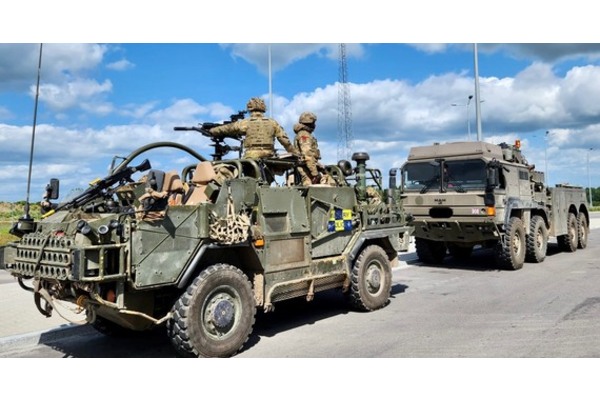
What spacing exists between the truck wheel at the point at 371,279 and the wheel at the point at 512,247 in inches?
181

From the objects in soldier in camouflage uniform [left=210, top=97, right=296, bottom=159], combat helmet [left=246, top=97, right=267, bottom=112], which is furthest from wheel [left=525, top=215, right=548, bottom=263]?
combat helmet [left=246, top=97, right=267, bottom=112]

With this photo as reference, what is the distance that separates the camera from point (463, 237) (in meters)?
11.9

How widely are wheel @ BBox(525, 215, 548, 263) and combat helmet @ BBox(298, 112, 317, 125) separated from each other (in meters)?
7.49

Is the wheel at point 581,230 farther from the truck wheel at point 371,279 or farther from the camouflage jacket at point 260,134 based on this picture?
the camouflage jacket at point 260,134

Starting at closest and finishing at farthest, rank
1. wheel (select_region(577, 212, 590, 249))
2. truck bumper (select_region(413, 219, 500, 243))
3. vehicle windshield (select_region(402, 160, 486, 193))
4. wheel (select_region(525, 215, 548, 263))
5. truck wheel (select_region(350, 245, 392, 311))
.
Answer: truck wheel (select_region(350, 245, 392, 311)) < truck bumper (select_region(413, 219, 500, 243)) < vehicle windshield (select_region(402, 160, 486, 193)) < wheel (select_region(525, 215, 548, 263)) < wheel (select_region(577, 212, 590, 249))

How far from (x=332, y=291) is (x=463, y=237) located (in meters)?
3.86

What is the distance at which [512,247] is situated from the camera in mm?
11812

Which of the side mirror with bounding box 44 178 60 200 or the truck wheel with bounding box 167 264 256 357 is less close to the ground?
the side mirror with bounding box 44 178 60 200

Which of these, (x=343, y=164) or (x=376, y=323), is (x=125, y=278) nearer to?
(x=376, y=323)

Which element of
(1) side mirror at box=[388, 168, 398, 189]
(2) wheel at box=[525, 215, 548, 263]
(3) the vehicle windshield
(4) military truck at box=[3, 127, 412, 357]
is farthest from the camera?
(2) wheel at box=[525, 215, 548, 263]

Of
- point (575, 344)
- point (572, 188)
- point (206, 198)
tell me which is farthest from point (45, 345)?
point (572, 188)

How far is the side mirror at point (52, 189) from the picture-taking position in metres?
6.06

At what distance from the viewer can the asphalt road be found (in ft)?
19.0

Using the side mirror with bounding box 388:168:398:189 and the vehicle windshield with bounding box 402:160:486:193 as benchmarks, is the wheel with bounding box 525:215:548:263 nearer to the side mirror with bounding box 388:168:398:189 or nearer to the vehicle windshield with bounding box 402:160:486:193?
the vehicle windshield with bounding box 402:160:486:193
